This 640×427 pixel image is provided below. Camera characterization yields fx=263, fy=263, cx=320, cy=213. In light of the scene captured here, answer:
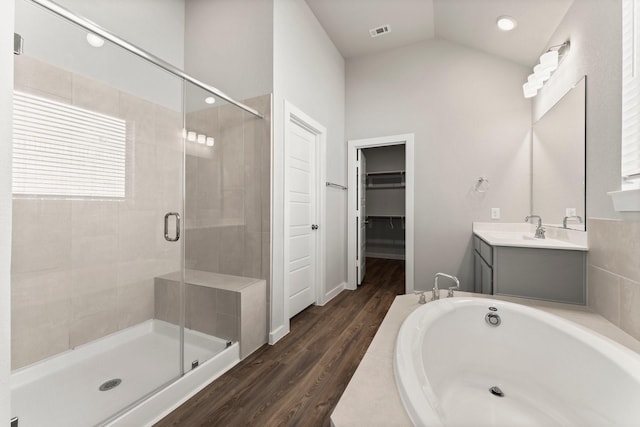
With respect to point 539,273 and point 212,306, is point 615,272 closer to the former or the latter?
point 539,273

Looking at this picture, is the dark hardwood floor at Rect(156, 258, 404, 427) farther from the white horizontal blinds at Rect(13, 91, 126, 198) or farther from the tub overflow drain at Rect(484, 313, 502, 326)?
the white horizontal blinds at Rect(13, 91, 126, 198)

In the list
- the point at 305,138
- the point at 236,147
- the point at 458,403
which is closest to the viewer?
the point at 458,403

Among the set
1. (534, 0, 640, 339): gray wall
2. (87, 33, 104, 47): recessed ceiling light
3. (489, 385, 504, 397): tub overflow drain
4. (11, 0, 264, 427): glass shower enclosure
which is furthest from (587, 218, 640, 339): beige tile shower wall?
(87, 33, 104, 47): recessed ceiling light

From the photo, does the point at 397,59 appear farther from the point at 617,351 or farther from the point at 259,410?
the point at 259,410

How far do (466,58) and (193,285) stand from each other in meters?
3.72

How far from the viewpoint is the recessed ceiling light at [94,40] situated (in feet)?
4.78

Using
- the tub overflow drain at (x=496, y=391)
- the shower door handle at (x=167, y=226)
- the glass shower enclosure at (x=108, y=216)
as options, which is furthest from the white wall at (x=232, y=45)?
the tub overflow drain at (x=496, y=391)

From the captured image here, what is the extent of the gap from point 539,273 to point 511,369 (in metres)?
0.73

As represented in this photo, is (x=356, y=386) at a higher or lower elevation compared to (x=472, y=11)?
lower

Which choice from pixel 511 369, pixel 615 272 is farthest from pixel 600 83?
pixel 511 369

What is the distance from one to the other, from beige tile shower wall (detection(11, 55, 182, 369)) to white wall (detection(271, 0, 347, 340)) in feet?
2.61

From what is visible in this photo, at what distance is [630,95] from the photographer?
4.17 ft

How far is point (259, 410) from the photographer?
1.46 m

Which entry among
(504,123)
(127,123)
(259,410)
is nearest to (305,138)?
(127,123)
